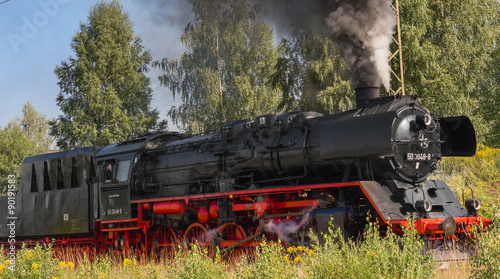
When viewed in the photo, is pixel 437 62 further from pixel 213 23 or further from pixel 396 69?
pixel 213 23

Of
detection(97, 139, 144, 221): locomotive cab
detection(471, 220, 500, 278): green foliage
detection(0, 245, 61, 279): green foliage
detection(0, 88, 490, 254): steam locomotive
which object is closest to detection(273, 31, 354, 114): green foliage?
detection(0, 88, 490, 254): steam locomotive

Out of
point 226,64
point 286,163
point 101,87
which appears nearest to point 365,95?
point 286,163

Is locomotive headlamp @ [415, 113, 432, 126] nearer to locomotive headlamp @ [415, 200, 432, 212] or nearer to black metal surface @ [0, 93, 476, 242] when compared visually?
black metal surface @ [0, 93, 476, 242]

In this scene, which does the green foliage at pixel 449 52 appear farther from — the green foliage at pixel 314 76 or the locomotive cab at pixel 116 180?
the locomotive cab at pixel 116 180

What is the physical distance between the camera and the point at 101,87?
115 feet

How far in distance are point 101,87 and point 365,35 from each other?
26.3m

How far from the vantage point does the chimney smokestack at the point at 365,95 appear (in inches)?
427

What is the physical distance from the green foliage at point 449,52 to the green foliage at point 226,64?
10.6 meters

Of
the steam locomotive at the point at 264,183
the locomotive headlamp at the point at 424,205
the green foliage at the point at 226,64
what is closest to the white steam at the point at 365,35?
the steam locomotive at the point at 264,183

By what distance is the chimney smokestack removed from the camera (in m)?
10.8

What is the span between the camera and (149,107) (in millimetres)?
37625

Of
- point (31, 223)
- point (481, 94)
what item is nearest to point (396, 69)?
point (481, 94)

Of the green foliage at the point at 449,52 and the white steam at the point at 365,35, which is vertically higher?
the green foliage at the point at 449,52

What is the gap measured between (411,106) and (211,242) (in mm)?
5223
